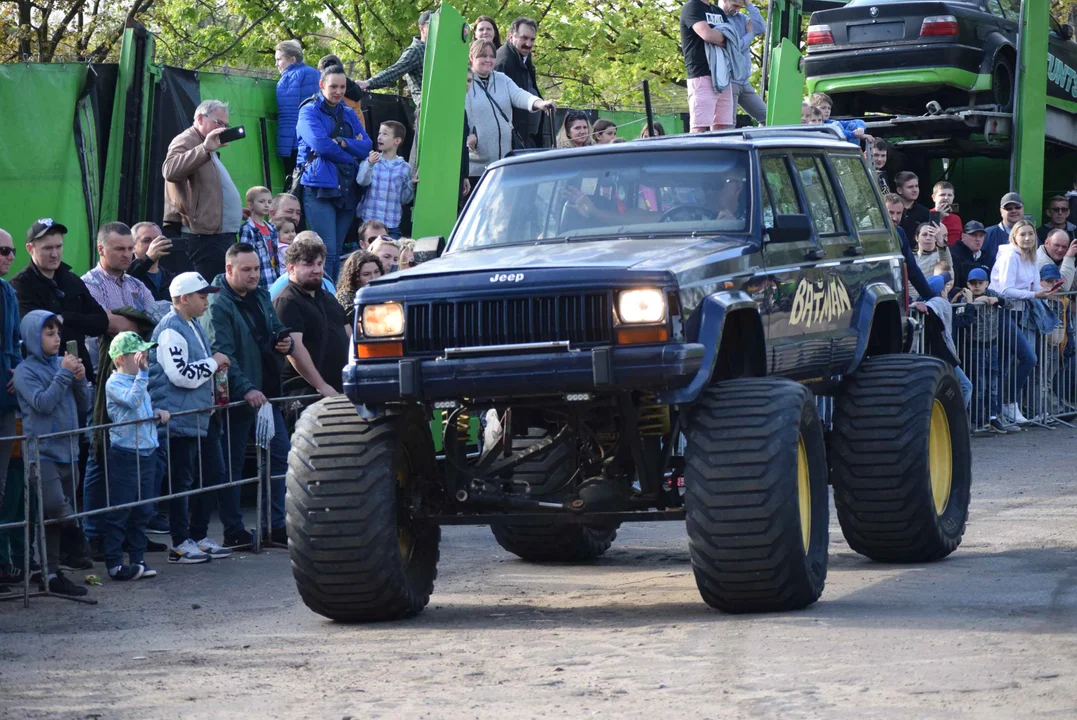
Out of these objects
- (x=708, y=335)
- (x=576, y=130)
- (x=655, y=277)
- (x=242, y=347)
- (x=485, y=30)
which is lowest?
(x=242, y=347)

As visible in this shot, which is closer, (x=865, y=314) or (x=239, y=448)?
(x=865, y=314)

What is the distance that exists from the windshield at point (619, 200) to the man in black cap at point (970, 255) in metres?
9.49

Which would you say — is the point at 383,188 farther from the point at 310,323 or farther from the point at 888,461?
the point at 888,461

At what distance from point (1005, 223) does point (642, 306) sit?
38.4ft

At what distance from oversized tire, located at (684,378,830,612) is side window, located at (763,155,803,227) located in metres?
1.50

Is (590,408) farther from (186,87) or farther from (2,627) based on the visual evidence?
(186,87)

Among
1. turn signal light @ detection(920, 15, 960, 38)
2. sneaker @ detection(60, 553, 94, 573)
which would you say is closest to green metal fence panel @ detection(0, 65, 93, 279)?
sneaker @ detection(60, 553, 94, 573)

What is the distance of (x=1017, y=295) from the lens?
59.8 feet

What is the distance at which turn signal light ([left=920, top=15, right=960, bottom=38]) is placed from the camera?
19.4 m

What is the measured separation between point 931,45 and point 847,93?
1.41m

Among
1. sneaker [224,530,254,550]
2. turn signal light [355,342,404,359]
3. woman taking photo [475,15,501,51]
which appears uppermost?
woman taking photo [475,15,501,51]

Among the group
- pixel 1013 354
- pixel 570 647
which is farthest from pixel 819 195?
pixel 1013 354

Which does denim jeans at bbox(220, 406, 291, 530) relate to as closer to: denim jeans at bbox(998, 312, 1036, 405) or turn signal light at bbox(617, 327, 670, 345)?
turn signal light at bbox(617, 327, 670, 345)

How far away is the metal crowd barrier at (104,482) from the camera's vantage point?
31.7 feet
